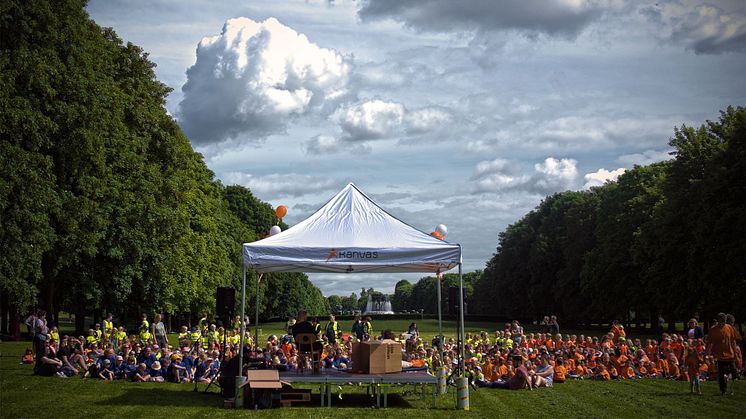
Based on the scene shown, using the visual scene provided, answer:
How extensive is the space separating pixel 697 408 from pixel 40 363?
52.9ft

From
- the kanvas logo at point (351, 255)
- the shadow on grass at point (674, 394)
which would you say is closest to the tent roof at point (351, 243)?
the kanvas logo at point (351, 255)

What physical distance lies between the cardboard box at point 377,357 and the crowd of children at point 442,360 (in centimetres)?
161

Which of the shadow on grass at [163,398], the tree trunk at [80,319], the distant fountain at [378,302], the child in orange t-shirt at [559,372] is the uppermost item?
the distant fountain at [378,302]

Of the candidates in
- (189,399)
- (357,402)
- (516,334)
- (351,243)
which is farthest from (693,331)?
(189,399)

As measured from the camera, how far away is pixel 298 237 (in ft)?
56.6

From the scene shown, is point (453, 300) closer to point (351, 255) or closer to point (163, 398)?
point (351, 255)

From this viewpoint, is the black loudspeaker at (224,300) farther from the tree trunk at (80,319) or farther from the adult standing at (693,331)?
the tree trunk at (80,319)

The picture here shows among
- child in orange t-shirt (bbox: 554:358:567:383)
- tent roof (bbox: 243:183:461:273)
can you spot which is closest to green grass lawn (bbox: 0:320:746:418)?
child in orange t-shirt (bbox: 554:358:567:383)

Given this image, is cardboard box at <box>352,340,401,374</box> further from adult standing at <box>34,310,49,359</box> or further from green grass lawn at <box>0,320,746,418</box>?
adult standing at <box>34,310,49,359</box>

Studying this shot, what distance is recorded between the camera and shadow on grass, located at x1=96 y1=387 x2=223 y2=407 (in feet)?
54.7

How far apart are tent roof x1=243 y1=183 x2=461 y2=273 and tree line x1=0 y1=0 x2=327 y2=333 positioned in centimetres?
1232

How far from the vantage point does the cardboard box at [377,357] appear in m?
16.9

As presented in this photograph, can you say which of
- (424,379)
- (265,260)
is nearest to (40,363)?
(265,260)

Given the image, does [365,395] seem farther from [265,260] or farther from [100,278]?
[100,278]
